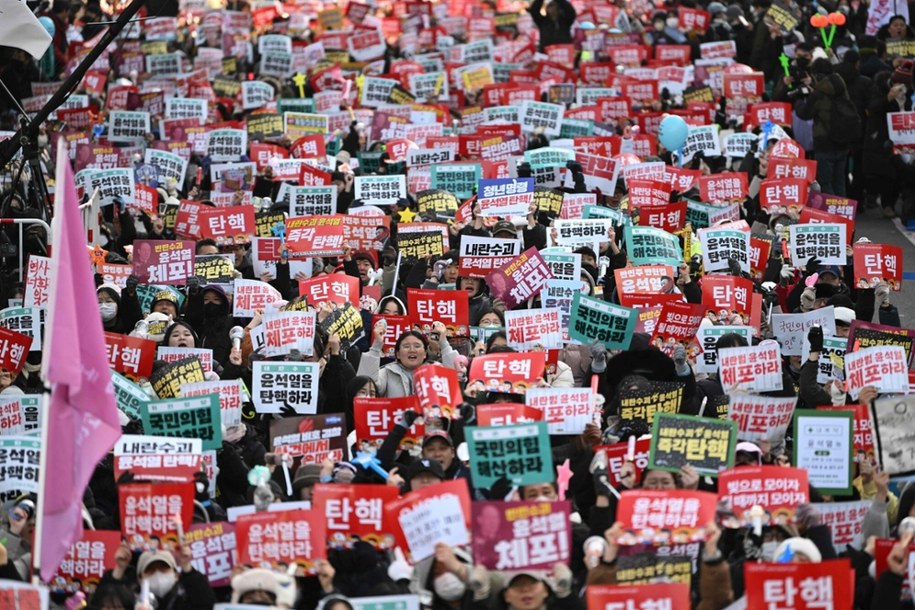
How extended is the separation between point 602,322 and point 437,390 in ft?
7.16

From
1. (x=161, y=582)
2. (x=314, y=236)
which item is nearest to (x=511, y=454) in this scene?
(x=161, y=582)

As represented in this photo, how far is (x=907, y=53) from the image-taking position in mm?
24359

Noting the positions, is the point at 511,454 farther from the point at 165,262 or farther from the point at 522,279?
the point at 165,262

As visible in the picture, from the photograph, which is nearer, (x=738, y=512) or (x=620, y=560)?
(x=620, y=560)

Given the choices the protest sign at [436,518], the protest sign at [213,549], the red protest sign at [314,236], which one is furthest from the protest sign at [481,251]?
the protest sign at [436,518]

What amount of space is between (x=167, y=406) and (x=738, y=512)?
11.2 feet

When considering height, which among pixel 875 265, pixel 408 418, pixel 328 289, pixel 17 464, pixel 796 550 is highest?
pixel 875 265

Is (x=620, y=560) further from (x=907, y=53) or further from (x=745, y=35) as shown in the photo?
(x=745, y=35)

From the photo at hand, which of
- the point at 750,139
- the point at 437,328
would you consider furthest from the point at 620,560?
the point at 750,139

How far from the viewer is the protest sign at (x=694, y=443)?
10516mm

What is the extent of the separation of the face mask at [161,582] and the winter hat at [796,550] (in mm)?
2897

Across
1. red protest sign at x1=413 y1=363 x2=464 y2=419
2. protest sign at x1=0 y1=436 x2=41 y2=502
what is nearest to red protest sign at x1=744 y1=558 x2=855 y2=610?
red protest sign at x1=413 y1=363 x2=464 y2=419

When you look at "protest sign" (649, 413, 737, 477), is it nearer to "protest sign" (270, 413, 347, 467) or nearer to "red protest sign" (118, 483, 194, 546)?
"protest sign" (270, 413, 347, 467)

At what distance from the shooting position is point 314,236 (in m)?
16.7
